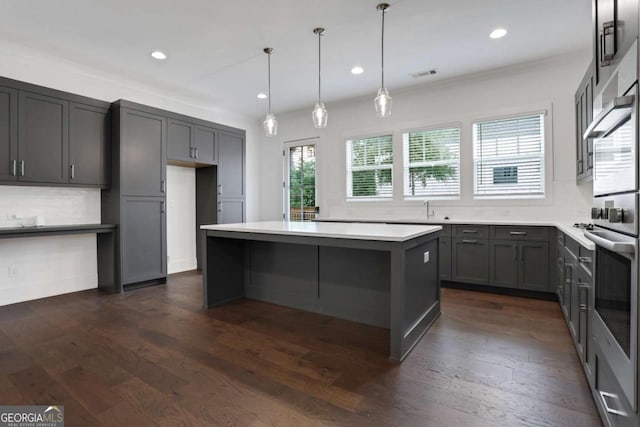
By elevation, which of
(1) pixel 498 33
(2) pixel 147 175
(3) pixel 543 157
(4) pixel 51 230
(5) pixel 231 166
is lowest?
(4) pixel 51 230

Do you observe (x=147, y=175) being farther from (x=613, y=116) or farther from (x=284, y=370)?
(x=613, y=116)

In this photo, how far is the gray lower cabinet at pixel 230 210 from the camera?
17.9ft

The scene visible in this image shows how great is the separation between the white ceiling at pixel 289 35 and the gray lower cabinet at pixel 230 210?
194 cm

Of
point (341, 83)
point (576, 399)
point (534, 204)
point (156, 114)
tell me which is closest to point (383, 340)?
point (576, 399)

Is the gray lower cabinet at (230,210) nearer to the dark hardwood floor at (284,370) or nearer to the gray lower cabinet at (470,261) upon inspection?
the dark hardwood floor at (284,370)

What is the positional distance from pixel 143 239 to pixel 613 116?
482 cm

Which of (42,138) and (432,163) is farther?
(432,163)

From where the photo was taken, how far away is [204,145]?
5.21 meters

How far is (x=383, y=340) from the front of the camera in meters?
2.69

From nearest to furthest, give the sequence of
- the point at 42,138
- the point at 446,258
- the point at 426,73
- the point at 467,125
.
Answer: the point at 42,138
the point at 446,258
the point at 426,73
the point at 467,125

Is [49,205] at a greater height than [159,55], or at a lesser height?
lesser

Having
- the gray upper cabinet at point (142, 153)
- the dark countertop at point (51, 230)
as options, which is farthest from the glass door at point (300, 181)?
the dark countertop at point (51, 230)

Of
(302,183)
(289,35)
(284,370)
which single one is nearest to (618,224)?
(284,370)

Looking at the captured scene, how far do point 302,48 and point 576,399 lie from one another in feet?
13.1
